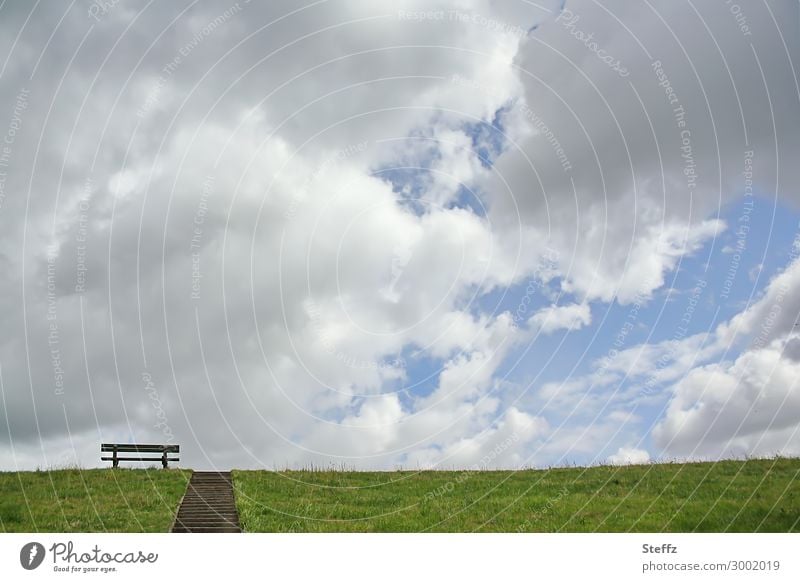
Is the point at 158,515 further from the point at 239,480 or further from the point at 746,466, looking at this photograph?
the point at 746,466

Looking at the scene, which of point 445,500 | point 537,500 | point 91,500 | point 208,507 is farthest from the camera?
point 445,500

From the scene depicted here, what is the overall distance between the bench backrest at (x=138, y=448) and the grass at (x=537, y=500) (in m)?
4.11

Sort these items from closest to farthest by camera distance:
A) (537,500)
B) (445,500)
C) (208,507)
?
(208,507), (537,500), (445,500)
